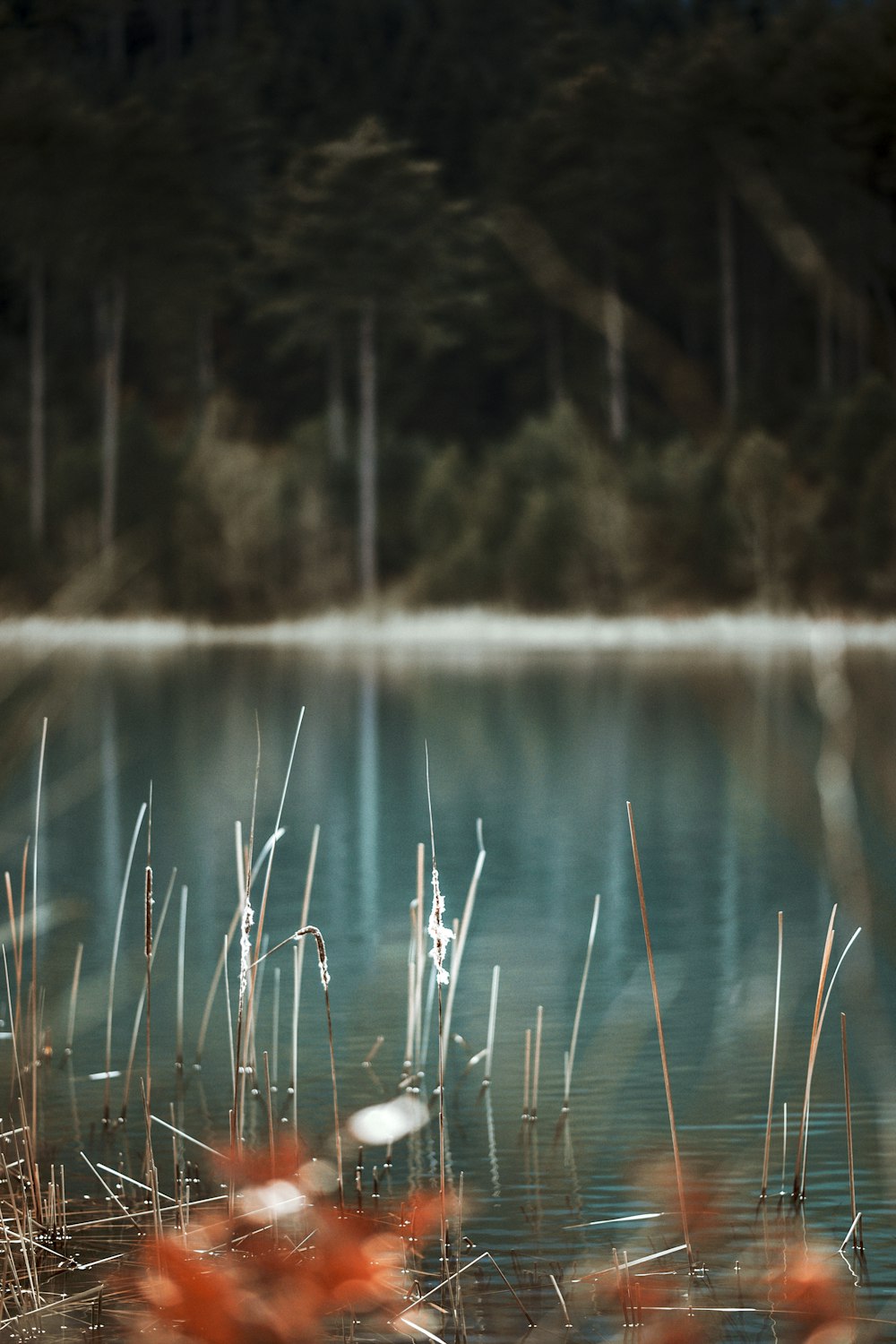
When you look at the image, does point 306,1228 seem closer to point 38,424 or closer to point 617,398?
point 38,424

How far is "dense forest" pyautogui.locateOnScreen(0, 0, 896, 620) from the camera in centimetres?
3672

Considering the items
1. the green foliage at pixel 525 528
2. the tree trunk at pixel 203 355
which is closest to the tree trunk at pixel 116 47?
the tree trunk at pixel 203 355

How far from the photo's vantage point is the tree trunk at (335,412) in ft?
149

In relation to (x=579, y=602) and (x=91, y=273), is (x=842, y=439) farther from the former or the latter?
(x=91, y=273)

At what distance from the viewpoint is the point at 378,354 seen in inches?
1978

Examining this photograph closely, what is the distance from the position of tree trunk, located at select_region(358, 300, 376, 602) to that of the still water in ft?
70.8

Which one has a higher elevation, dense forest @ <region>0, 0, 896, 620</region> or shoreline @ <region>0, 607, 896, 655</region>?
dense forest @ <region>0, 0, 896, 620</region>

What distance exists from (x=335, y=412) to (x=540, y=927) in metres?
37.1

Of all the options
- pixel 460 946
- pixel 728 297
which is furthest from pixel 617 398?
pixel 460 946

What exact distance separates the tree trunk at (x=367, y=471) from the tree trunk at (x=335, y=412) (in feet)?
3.72

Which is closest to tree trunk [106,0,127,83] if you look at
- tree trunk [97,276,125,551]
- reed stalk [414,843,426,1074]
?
tree trunk [97,276,125,551]

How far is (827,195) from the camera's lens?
18.1ft

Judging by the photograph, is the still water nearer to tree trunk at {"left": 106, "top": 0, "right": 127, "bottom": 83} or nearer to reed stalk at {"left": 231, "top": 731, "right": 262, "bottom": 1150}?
reed stalk at {"left": 231, "top": 731, "right": 262, "bottom": 1150}

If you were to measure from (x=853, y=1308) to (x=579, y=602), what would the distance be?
1377 inches
